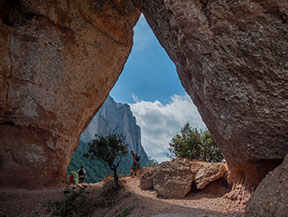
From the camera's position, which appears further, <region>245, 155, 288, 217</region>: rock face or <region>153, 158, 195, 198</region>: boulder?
<region>153, 158, 195, 198</region>: boulder

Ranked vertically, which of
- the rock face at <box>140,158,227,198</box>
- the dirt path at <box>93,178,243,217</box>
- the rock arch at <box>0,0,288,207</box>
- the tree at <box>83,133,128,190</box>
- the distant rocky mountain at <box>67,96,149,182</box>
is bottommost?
the dirt path at <box>93,178,243,217</box>

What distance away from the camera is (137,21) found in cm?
1525

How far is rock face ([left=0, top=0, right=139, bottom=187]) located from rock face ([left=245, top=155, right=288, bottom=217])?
11712mm

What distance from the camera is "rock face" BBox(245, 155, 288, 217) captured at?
3521 mm

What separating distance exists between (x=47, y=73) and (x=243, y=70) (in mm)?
11758

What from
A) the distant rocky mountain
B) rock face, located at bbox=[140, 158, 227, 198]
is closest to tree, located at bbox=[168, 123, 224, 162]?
rock face, located at bbox=[140, 158, 227, 198]

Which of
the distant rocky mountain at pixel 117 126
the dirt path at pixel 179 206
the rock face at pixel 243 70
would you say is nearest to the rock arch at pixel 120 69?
the rock face at pixel 243 70

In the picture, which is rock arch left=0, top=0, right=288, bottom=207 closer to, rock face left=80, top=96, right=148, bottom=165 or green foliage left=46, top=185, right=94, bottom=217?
green foliage left=46, top=185, right=94, bottom=217

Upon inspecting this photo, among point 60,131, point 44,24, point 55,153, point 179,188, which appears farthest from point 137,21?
point 179,188

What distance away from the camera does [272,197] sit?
379 cm

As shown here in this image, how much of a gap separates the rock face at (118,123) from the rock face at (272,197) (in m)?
69.0

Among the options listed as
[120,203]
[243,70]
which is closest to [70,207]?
[120,203]

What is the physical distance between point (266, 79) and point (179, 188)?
6.75 m

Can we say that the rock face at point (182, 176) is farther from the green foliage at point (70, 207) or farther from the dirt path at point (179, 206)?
the green foliage at point (70, 207)
